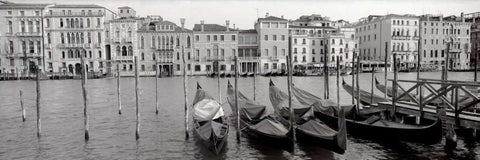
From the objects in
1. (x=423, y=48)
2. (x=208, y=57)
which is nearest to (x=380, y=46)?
(x=423, y=48)

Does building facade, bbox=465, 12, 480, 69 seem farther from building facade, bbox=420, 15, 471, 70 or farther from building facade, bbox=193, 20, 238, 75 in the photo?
building facade, bbox=193, 20, 238, 75

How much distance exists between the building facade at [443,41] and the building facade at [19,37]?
4489cm

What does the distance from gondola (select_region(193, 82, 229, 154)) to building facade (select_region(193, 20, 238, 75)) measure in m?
28.8

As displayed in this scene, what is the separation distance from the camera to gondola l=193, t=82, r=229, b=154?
7469 millimetres

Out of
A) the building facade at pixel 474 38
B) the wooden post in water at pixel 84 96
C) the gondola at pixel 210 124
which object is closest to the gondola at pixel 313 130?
the gondola at pixel 210 124

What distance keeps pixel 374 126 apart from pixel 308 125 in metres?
1.68

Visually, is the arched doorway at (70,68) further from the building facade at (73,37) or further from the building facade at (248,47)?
the building facade at (248,47)

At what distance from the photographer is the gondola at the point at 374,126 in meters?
7.30

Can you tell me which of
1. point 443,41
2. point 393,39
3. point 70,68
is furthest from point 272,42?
point 443,41

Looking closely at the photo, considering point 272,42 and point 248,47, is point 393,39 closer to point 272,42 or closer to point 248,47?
point 272,42

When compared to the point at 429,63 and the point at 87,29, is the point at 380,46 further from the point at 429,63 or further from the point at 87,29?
the point at 87,29

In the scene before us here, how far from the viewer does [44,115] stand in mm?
13352

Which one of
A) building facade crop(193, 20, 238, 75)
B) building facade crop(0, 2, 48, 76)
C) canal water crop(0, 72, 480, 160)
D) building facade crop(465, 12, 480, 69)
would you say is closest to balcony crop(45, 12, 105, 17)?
building facade crop(0, 2, 48, 76)

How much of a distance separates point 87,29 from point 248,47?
17528 mm
